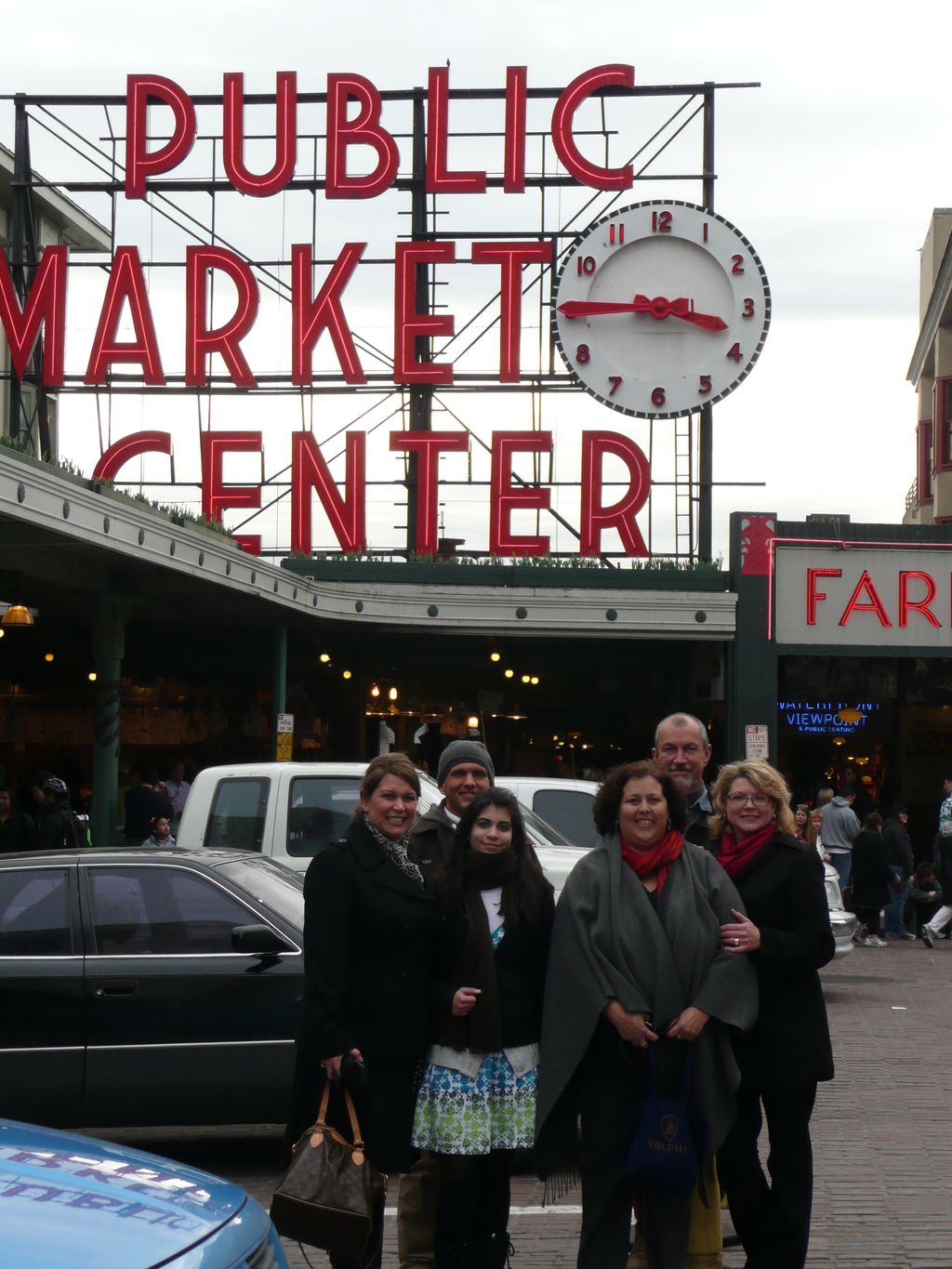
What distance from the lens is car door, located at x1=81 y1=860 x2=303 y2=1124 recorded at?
8180mm

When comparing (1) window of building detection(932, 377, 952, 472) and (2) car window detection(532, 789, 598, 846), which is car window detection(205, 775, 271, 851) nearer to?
(2) car window detection(532, 789, 598, 846)

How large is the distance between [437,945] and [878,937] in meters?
16.2

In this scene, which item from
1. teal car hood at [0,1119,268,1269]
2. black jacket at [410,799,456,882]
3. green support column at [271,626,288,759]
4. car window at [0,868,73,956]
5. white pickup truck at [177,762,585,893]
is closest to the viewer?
teal car hood at [0,1119,268,1269]

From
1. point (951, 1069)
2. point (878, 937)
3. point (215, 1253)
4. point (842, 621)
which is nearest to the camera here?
point (215, 1253)

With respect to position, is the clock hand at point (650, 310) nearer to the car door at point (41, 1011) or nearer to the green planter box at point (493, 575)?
the green planter box at point (493, 575)

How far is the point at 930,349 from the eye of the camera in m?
43.3

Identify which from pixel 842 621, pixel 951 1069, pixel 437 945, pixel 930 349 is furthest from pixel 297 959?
pixel 930 349

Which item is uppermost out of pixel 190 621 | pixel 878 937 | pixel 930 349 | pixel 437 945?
pixel 930 349

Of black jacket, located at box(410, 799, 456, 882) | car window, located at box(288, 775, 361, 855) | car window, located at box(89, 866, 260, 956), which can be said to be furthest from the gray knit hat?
car window, located at box(288, 775, 361, 855)

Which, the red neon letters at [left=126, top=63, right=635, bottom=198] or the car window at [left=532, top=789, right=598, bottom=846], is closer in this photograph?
the car window at [left=532, top=789, right=598, bottom=846]

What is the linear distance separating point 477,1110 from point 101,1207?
6.01 ft

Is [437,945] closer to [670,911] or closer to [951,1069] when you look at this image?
[670,911]

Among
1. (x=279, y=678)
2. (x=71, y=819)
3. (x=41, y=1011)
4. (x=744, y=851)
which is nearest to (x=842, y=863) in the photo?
(x=279, y=678)

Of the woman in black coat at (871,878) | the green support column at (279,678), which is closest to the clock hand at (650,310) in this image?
the green support column at (279,678)
